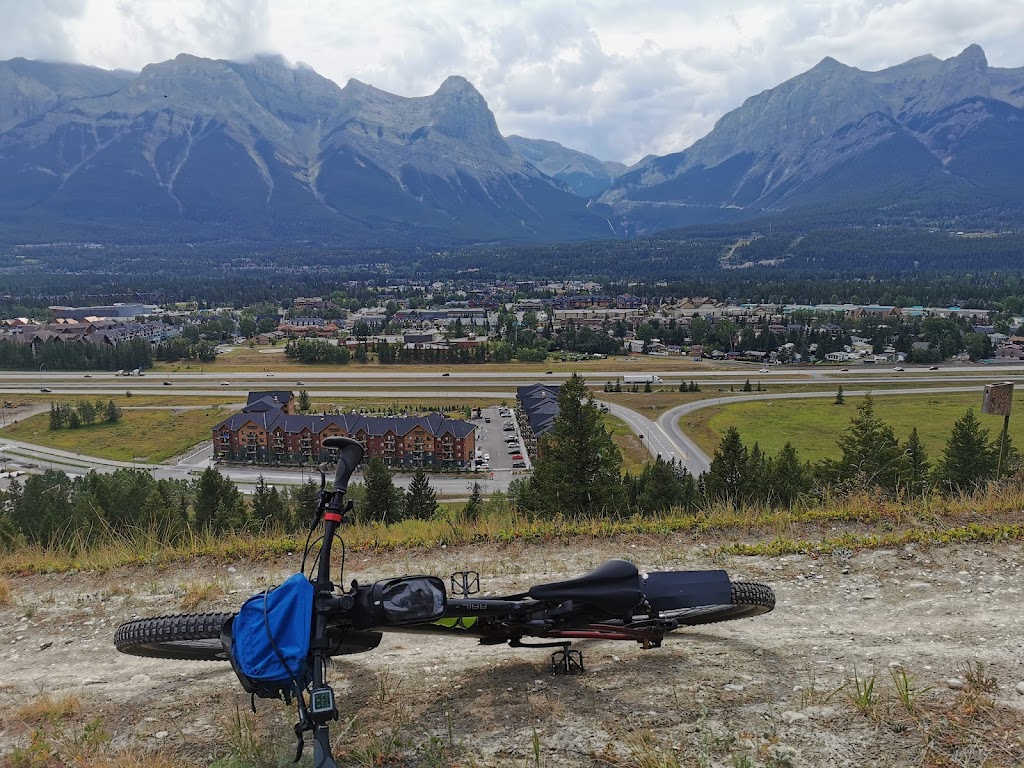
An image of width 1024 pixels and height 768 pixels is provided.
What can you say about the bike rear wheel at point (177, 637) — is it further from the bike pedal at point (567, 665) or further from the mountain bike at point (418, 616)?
the bike pedal at point (567, 665)

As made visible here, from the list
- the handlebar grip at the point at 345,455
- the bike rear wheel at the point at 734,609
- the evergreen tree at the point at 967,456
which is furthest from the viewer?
the evergreen tree at the point at 967,456

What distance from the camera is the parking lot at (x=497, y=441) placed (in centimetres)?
3647

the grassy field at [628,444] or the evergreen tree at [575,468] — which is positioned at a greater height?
the evergreen tree at [575,468]

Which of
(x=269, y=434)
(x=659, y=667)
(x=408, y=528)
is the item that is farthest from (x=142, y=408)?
(x=659, y=667)

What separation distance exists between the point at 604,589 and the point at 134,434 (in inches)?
1823

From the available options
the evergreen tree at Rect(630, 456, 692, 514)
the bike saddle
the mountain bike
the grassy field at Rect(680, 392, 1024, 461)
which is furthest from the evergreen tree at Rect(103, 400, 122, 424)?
the bike saddle

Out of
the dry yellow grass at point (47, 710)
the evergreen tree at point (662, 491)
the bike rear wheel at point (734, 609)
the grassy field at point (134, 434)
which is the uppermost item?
the bike rear wheel at point (734, 609)

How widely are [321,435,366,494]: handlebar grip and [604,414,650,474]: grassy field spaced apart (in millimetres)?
29022

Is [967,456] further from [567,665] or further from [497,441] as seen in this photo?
[497,441]

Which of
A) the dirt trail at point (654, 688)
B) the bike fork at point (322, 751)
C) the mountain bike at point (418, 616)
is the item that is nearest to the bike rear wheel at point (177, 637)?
the mountain bike at point (418, 616)

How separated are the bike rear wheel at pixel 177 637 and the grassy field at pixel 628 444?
2866 cm

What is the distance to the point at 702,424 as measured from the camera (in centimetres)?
4350

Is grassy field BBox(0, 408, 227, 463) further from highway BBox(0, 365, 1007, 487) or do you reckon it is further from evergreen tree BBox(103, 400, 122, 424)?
highway BBox(0, 365, 1007, 487)

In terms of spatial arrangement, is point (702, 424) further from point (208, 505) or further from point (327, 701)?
point (327, 701)
